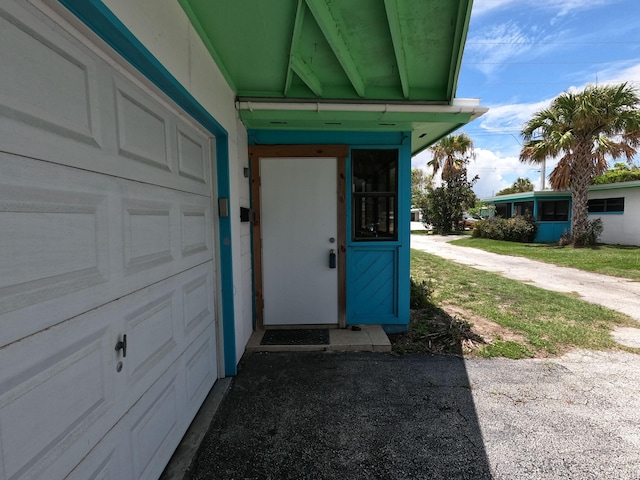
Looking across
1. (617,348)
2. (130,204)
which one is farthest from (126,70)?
(617,348)

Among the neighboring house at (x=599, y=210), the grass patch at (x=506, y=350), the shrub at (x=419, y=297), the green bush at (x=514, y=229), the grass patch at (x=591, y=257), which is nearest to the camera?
the grass patch at (x=506, y=350)

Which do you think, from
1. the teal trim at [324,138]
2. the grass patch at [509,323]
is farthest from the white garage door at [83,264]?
the grass patch at [509,323]

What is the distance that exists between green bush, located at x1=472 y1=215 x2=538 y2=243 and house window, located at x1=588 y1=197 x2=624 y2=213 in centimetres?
224

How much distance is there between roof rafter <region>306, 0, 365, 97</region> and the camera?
2031 millimetres

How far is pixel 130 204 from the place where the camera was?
153cm

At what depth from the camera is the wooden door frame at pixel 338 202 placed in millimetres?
3732

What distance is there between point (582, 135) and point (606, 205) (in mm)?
4485

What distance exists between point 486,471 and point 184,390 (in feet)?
6.45

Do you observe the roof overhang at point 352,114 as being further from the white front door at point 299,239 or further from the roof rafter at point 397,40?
the white front door at point 299,239

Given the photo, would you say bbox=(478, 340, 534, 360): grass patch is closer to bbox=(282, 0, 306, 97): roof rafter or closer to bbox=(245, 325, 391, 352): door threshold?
bbox=(245, 325, 391, 352): door threshold

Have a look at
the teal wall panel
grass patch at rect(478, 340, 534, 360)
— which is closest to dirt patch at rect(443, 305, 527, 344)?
grass patch at rect(478, 340, 534, 360)

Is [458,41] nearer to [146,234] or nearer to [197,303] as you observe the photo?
[146,234]

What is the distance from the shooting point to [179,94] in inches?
75.6

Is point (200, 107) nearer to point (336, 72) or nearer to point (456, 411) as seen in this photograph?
point (336, 72)
